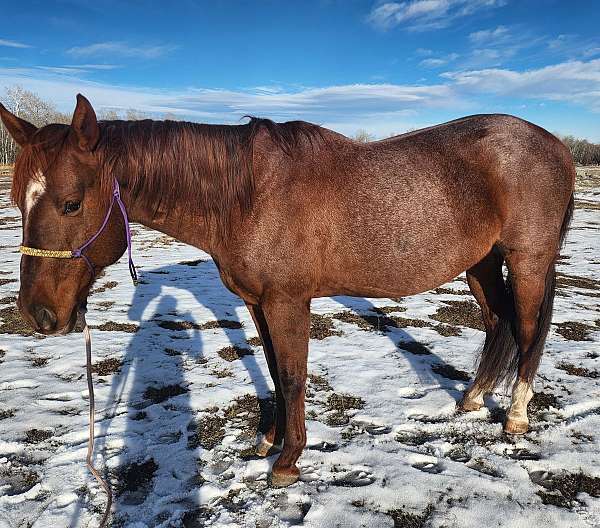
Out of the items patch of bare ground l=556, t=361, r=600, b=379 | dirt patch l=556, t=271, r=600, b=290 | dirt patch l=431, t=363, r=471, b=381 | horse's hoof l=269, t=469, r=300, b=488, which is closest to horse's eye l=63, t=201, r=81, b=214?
horse's hoof l=269, t=469, r=300, b=488

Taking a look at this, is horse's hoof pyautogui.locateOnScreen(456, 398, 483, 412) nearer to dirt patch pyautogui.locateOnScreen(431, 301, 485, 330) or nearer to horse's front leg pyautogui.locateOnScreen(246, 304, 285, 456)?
horse's front leg pyautogui.locateOnScreen(246, 304, 285, 456)

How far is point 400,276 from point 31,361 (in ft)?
12.8

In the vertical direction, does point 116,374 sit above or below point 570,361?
below

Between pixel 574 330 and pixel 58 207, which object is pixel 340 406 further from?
pixel 574 330

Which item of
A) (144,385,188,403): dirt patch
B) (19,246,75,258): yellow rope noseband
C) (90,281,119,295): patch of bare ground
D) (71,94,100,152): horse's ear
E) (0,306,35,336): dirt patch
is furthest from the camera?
(90,281,119,295): patch of bare ground

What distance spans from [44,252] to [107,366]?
7.98 feet

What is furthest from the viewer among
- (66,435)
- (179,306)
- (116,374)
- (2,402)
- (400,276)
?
(179,306)

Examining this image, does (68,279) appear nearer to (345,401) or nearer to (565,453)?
(345,401)

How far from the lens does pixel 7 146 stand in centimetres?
5938

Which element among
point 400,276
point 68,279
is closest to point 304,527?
point 400,276

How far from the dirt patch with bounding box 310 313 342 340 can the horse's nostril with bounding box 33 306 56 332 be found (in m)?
3.25

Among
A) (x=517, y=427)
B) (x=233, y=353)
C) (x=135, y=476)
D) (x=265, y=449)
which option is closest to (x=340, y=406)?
(x=265, y=449)

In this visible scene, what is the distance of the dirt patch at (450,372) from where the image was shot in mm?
3992

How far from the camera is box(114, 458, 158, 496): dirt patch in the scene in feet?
8.28
